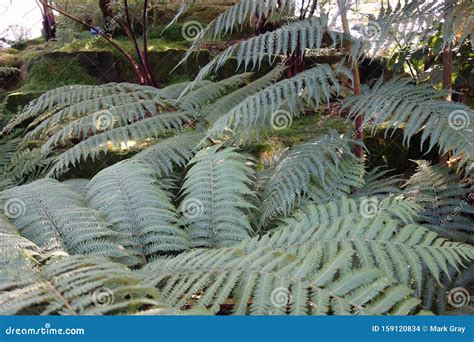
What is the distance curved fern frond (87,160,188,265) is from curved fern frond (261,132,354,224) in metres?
0.33

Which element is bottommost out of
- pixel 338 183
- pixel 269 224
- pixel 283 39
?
pixel 269 224

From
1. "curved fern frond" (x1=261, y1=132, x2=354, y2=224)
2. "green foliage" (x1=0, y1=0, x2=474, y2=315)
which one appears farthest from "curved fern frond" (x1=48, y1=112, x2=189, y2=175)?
"curved fern frond" (x1=261, y1=132, x2=354, y2=224)

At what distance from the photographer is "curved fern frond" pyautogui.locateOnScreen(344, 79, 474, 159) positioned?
141 centimetres

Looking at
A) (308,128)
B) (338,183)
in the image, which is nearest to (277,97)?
(338,183)

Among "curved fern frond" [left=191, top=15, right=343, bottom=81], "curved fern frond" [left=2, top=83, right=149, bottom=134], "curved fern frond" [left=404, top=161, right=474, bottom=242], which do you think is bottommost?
"curved fern frond" [left=404, top=161, right=474, bottom=242]

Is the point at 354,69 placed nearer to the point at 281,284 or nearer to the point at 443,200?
the point at 443,200

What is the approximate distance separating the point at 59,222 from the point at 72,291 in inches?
21.1

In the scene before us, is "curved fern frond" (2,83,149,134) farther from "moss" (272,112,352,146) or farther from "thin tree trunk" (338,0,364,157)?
"thin tree trunk" (338,0,364,157)

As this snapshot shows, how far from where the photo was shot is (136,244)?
1473 millimetres

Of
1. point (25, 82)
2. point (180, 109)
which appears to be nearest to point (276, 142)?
point (180, 109)

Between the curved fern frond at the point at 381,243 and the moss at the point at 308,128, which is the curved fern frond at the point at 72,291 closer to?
the curved fern frond at the point at 381,243

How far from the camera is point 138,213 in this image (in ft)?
5.01

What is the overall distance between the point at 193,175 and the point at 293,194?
36 cm

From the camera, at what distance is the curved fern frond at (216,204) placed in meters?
1.51
